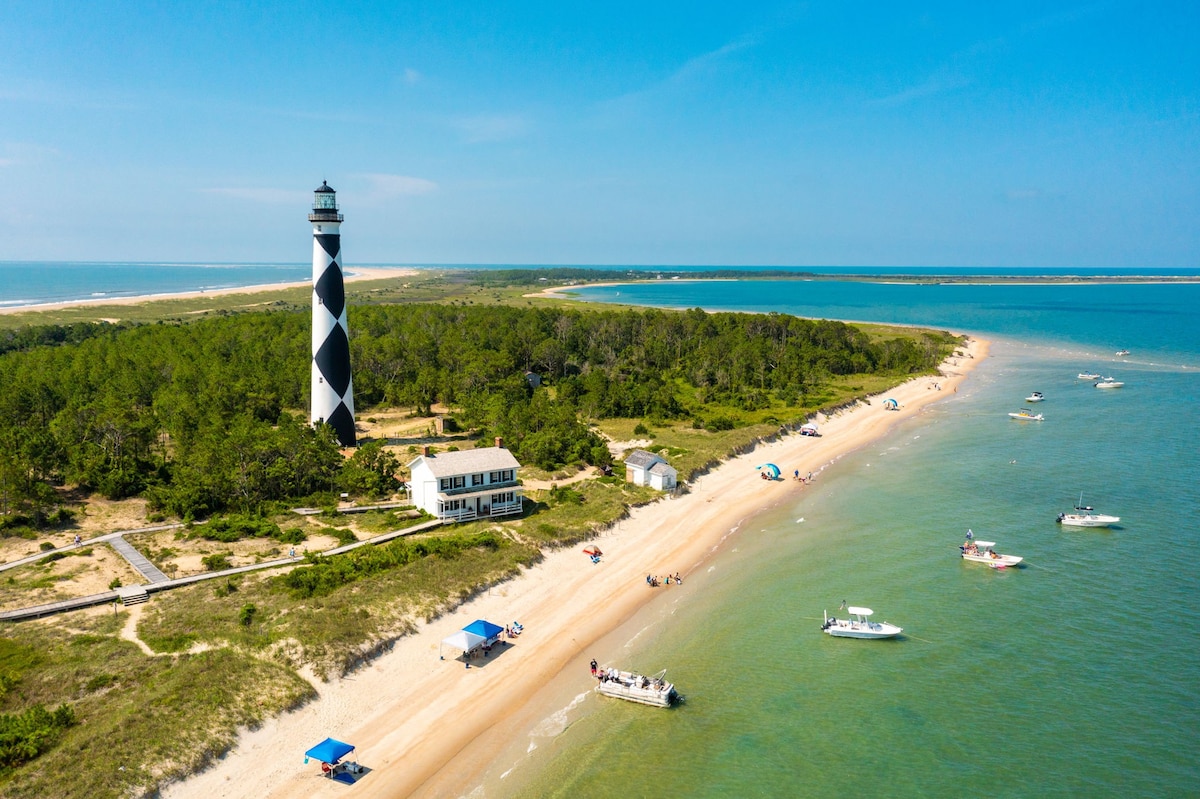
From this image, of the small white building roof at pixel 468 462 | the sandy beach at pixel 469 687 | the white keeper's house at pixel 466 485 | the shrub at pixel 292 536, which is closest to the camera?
the sandy beach at pixel 469 687

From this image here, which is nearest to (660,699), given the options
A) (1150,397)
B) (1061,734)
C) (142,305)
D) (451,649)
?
(451,649)

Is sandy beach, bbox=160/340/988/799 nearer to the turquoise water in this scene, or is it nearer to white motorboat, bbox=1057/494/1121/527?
the turquoise water

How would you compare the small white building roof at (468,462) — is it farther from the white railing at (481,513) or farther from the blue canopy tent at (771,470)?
the blue canopy tent at (771,470)

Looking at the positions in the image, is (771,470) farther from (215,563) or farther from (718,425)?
(215,563)

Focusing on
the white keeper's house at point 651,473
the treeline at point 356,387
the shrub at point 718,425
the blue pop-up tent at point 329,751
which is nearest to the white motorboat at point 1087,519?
the white keeper's house at point 651,473

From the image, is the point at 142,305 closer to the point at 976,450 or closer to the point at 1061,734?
the point at 976,450

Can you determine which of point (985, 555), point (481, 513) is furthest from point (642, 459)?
point (985, 555)

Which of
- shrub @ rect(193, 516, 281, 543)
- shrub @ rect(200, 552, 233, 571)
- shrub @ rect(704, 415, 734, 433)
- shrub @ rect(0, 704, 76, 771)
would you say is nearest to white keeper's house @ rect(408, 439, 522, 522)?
shrub @ rect(193, 516, 281, 543)
